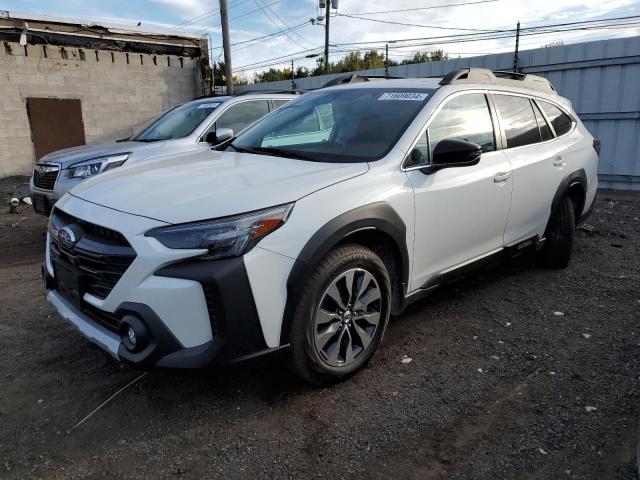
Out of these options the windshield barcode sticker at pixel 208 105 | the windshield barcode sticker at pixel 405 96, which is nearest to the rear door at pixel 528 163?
the windshield barcode sticker at pixel 405 96

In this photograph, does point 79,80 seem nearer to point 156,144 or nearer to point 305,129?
point 156,144

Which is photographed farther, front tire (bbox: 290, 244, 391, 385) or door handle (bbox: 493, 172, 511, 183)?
door handle (bbox: 493, 172, 511, 183)

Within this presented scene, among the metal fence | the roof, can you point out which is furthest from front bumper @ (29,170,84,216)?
the metal fence

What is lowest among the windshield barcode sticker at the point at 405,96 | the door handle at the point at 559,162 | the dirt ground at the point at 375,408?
the dirt ground at the point at 375,408

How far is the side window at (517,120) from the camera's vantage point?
13.0ft

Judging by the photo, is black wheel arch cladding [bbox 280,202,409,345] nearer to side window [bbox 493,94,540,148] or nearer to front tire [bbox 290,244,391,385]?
front tire [bbox 290,244,391,385]

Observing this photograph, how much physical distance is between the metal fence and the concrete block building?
10.5 metres

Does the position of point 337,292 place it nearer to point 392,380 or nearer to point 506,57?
point 392,380

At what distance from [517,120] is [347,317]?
247 cm

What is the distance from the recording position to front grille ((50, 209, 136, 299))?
2.37m

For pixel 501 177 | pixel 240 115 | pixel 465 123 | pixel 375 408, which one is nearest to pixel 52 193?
pixel 240 115

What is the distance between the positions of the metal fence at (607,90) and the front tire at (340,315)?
850 centimetres

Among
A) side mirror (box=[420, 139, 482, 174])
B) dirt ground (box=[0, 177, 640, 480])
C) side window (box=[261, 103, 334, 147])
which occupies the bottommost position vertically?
dirt ground (box=[0, 177, 640, 480])

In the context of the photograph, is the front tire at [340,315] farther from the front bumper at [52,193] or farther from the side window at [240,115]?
the side window at [240,115]
